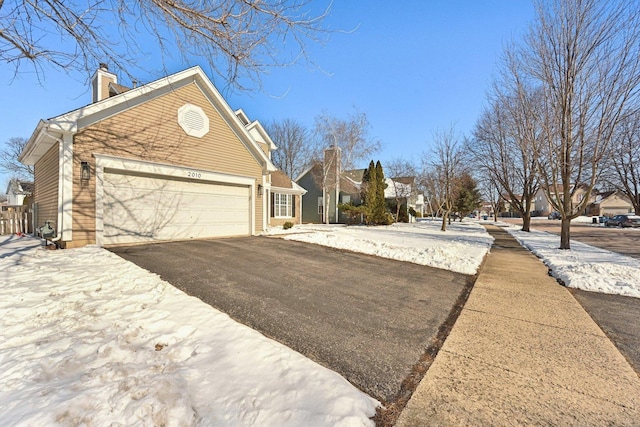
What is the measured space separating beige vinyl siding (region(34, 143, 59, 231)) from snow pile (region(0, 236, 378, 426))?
223 inches

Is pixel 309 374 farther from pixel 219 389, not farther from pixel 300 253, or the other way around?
pixel 300 253

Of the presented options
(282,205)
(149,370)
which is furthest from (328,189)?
(149,370)

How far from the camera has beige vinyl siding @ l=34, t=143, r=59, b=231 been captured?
8.16 meters

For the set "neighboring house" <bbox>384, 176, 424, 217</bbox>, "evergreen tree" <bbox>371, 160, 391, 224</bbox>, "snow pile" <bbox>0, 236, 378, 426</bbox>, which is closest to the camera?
"snow pile" <bbox>0, 236, 378, 426</bbox>

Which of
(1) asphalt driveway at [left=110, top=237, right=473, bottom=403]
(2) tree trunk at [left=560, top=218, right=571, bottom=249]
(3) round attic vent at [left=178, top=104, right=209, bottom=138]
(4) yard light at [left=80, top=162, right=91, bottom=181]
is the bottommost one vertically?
(1) asphalt driveway at [left=110, top=237, right=473, bottom=403]

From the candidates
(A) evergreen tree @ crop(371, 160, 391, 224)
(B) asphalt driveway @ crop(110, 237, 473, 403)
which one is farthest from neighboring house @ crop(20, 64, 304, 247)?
(A) evergreen tree @ crop(371, 160, 391, 224)

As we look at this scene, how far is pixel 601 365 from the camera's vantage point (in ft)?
9.01

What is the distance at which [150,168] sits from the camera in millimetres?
8664

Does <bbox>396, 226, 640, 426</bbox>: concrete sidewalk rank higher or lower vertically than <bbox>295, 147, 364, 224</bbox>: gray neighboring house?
lower

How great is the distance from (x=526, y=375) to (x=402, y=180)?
107 ft

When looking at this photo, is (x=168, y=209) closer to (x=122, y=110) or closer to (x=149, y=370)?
(x=122, y=110)

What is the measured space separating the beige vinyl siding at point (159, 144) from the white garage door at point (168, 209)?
0.54m

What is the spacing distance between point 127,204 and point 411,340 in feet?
29.4

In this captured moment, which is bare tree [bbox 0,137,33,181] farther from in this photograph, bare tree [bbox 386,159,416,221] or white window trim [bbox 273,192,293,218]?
bare tree [bbox 386,159,416,221]
